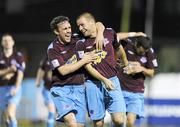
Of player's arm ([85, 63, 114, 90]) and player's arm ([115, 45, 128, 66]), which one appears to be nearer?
player's arm ([85, 63, 114, 90])

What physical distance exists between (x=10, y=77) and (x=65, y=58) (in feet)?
16.1

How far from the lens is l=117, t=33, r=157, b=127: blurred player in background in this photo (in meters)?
16.3

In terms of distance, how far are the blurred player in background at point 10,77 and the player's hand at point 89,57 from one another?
194 inches

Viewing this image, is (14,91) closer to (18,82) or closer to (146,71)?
(18,82)

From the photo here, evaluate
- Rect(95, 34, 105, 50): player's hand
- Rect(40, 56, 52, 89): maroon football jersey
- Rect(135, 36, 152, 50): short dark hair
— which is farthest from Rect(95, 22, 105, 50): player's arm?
Rect(40, 56, 52, 89): maroon football jersey

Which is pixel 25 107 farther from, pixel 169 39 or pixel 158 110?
pixel 169 39

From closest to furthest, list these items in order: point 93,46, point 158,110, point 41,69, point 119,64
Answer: point 93,46, point 119,64, point 41,69, point 158,110

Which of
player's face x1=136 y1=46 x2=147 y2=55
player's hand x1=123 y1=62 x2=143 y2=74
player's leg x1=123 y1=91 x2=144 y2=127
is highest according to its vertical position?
player's face x1=136 y1=46 x2=147 y2=55

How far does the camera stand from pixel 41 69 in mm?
21625

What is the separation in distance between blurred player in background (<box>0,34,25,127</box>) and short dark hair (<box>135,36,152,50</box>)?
3.48 meters

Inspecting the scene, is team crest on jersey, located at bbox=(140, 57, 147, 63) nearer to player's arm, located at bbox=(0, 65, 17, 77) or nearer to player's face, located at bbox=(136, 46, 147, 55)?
player's face, located at bbox=(136, 46, 147, 55)

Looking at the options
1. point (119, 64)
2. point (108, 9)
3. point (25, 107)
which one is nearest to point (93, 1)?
point (108, 9)

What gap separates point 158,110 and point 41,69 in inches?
275

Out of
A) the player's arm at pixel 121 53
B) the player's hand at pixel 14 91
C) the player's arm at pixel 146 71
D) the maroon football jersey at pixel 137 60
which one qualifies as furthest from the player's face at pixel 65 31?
the player's hand at pixel 14 91
